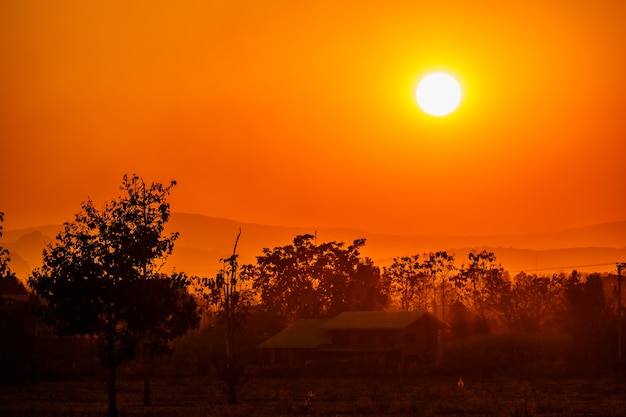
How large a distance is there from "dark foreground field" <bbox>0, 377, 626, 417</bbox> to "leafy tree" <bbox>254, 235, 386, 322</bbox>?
47.9 metres

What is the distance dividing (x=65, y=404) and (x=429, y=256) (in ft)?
296

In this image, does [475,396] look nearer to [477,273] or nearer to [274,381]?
→ [274,381]

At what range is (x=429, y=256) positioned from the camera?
14588 cm

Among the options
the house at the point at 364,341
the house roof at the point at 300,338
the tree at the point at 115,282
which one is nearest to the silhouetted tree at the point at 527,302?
the house at the point at 364,341

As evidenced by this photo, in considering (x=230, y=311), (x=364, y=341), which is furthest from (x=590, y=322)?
(x=230, y=311)

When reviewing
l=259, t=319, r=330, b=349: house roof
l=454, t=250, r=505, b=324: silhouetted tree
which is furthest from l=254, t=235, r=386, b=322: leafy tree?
l=259, t=319, r=330, b=349: house roof

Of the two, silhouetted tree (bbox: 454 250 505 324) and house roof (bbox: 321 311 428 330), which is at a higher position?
silhouetted tree (bbox: 454 250 505 324)

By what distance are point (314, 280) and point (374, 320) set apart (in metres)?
35.8

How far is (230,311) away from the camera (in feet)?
353

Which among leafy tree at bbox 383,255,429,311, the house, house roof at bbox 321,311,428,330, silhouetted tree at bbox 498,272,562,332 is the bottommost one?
the house

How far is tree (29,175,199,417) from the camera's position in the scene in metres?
48.9

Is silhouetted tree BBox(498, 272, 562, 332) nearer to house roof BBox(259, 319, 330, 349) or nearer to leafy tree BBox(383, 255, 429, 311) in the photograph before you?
leafy tree BBox(383, 255, 429, 311)

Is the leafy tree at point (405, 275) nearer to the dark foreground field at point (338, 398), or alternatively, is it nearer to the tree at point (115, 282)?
the dark foreground field at point (338, 398)

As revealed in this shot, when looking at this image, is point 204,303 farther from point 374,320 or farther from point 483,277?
point 483,277
